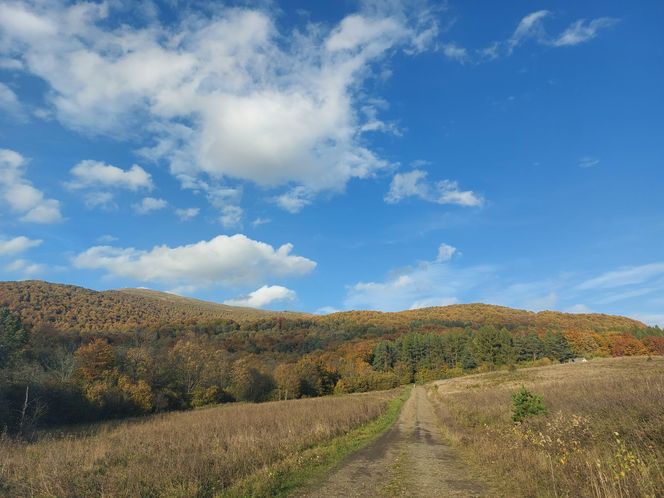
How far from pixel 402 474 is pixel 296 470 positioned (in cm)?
375

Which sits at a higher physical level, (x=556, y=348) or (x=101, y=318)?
(x=101, y=318)

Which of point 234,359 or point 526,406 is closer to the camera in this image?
point 526,406

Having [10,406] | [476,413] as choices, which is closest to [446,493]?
[476,413]

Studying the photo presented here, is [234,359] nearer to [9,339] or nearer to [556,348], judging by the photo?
[9,339]

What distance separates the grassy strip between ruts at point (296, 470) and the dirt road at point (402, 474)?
0.65 metres

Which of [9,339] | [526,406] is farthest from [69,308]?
[526,406]

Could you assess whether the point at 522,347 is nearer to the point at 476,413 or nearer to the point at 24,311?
the point at 476,413

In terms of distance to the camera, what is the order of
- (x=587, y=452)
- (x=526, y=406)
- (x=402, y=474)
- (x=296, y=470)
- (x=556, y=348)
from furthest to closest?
(x=556, y=348) → (x=526, y=406) → (x=296, y=470) → (x=402, y=474) → (x=587, y=452)

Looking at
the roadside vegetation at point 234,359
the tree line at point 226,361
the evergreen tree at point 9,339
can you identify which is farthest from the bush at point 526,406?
the evergreen tree at point 9,339

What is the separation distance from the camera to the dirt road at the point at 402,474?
1135 cm

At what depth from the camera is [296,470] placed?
1430cm

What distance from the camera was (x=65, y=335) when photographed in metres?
109

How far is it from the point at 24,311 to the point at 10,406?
5094 inches

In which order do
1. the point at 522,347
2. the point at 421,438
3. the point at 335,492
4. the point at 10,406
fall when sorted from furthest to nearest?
1. the point at 522,347
2. the point at 10,406
3. the point at 421,438
4. the point at 335,492
